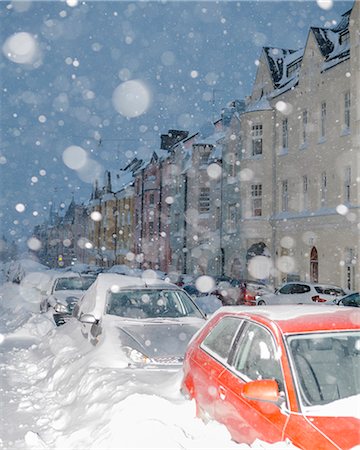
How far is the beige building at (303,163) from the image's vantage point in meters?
24.8

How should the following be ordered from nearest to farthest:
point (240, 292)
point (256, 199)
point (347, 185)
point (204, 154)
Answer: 1. point (240, 292)
2. point (347, 185)
3. point (256, 199)
4. point (204, 154)

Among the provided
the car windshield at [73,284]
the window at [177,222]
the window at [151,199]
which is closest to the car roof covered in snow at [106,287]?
the car windshield at [73,284]

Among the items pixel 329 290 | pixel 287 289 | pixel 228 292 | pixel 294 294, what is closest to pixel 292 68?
pixel 228 292

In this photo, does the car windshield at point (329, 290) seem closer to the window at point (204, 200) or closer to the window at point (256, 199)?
the window at point (256, 199)

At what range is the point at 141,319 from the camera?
8359 mm

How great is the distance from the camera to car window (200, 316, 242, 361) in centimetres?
507

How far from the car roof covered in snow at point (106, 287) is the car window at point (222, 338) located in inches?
133

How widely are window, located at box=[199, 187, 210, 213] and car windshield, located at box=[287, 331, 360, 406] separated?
38.3 m

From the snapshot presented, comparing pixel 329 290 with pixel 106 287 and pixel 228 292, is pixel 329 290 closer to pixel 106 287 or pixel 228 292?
pixel 228 292

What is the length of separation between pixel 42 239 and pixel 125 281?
149 m

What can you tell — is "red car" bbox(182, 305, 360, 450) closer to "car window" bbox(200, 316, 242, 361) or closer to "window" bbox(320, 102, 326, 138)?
"car window" bbox(200, 316, 242, 361)

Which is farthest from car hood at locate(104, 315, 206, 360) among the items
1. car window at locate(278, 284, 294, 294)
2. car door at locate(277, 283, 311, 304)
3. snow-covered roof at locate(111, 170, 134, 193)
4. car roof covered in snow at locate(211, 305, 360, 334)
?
snow-covered roof at locate(111, 170, 134, 193)

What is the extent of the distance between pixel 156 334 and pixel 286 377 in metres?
3.89

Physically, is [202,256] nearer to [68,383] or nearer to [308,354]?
[68,383]
